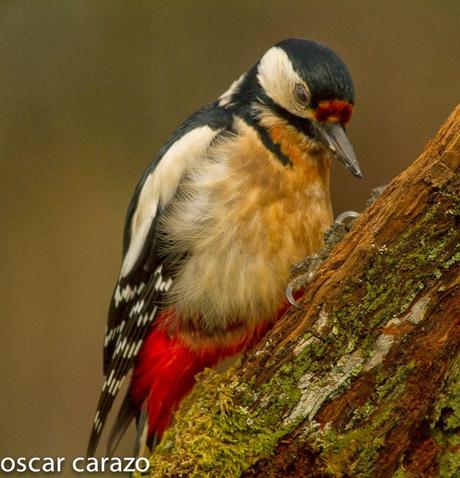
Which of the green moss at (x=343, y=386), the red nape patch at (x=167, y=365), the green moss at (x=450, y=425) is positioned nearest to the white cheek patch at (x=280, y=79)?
the red nape patch at (x=167, y=365)

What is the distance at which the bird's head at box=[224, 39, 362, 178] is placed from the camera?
8.46 ft

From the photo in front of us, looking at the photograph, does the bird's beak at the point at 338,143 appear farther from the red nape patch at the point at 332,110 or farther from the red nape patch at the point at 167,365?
the red nape patch at the point at 167,365

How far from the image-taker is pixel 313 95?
2.61 m

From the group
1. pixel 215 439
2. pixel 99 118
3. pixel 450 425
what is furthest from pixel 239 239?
pixel 99 118

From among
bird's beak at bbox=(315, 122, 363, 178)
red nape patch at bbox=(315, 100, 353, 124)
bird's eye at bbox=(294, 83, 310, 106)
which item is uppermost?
bird's eye at bbox=(294, 83, 310, 106)

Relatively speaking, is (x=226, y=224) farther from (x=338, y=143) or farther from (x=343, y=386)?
(x=343, y=386)

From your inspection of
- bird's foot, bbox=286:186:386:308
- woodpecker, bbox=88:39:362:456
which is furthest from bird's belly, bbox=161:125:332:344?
bird's foot, bbox=286:186:386:308

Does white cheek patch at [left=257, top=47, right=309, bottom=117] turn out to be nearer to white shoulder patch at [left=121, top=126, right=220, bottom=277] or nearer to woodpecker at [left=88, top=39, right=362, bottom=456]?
woodpecker at [left=88, top=39, right=362, bottom=456]

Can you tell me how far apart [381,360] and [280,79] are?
1094 mm

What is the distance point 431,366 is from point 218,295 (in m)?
0.84

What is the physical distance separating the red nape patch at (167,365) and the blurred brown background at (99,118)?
53.6 inches

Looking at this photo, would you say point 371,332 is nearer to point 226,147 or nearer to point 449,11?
point 226,147

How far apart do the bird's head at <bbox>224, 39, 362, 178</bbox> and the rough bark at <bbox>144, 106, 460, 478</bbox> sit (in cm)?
56

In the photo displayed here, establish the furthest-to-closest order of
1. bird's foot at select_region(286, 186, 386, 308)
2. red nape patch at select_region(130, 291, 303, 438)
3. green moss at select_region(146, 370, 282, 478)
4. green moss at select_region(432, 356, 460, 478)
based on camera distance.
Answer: red nape patch at select_region(130, 291, 303, 438) → bird's foot at select_region(286, 186, 386, 308) → green moss at select_region(146, 370, 282, 478) → green moss at select_region(432, 356, 460, 478)
